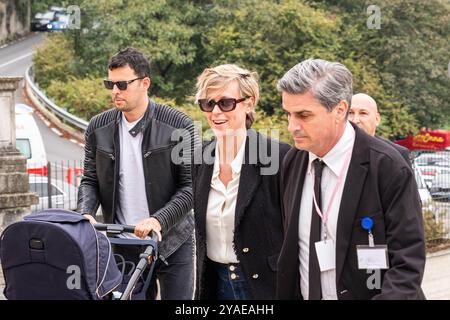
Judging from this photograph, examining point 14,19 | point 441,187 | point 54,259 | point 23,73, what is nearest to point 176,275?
Result: point 54,259

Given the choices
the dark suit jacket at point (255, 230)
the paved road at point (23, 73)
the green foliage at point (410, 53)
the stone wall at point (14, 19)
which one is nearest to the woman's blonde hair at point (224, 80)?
the dark suit jacket at point (255, 230)

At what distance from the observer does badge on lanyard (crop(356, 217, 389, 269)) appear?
11.9ft

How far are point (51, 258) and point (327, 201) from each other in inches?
53.5

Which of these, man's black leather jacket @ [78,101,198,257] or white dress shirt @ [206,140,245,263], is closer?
white dress shirt @ [206,140,245,263]

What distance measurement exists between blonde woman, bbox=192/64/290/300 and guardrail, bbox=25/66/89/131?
2355 centimetres

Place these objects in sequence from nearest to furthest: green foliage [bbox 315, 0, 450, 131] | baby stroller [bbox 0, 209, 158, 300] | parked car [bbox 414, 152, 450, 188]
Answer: baby stroller [bbox 0, 209, 158, 300], parked car [bbox 414, 152, 450, 188], green foliage [bbox 315, 0, 450, 131]

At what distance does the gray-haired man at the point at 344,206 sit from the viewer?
3602 mm

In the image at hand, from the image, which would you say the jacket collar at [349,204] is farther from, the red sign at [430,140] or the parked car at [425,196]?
the red sign at [430,140]

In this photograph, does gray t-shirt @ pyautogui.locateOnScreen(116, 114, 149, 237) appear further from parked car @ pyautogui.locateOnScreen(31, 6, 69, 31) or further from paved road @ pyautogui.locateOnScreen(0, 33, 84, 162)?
parked car @ pyautogui.locateOnScreen(31, 6, 69, 31)

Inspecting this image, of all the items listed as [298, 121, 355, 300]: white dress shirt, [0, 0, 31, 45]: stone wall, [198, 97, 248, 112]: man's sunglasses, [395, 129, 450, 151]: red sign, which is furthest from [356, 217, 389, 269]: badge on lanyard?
[0, 0, 31, 45]: stone wall

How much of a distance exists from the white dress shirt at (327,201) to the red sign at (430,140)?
112 ft

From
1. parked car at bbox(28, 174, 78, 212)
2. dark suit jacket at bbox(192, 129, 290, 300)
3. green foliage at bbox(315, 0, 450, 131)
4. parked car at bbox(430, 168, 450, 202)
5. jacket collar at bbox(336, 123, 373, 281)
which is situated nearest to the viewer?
jacket collar at bbox(336, 123, 373, 281)

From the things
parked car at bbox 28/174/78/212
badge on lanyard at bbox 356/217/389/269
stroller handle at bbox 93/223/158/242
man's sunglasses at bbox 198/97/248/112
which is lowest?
parked car at bbox 28/174/78/212
